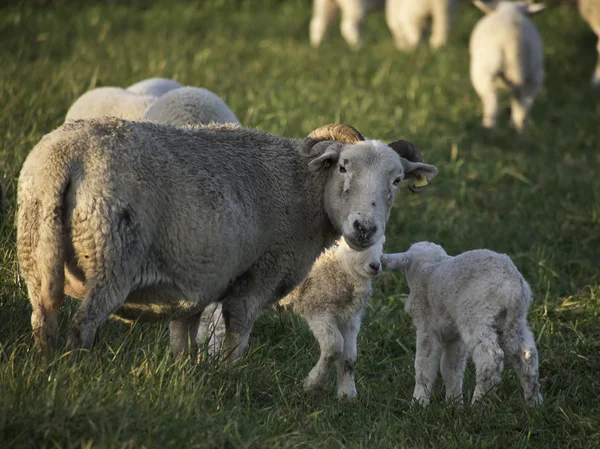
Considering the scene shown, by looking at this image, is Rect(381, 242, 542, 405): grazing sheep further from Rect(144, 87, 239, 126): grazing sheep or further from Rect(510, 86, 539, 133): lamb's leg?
Rect(510, 86, 539, 133): lamb's leg

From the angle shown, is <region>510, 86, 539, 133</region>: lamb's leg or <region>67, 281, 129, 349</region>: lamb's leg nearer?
<region>67, 281, 129, 349</region>: lamb's leg

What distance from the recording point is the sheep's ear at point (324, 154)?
507 cm

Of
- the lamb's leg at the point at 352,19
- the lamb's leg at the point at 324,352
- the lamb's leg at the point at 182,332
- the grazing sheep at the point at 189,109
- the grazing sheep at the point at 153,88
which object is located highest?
the grazing sheep at the point at 189,109

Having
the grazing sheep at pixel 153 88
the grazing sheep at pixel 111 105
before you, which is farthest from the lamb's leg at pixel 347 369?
the grazing sheep at pixel 153 88

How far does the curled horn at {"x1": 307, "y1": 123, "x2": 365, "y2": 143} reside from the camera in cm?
528

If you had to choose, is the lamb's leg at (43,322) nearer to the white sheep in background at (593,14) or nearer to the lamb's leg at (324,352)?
the lamb's leg at (324,352)

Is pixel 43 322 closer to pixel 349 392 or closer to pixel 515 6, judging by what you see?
pixel 349 392

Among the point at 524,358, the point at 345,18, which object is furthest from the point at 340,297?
the point at 345,18

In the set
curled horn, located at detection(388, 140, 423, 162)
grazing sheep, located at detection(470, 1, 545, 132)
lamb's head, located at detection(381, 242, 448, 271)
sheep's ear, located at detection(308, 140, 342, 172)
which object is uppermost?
sheep's ear, located at detection(308, 140, 342, 172)

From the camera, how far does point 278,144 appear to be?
5332mm

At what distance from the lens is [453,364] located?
5.76 meters

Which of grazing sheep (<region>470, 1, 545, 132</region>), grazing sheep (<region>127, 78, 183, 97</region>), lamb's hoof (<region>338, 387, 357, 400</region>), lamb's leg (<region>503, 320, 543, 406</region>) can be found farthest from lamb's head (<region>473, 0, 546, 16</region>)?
lamb's hoof (<region>338, 387, 357, 400</region>)

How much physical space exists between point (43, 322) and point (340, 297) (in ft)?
6.70

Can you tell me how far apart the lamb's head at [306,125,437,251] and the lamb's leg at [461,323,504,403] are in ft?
2.89
